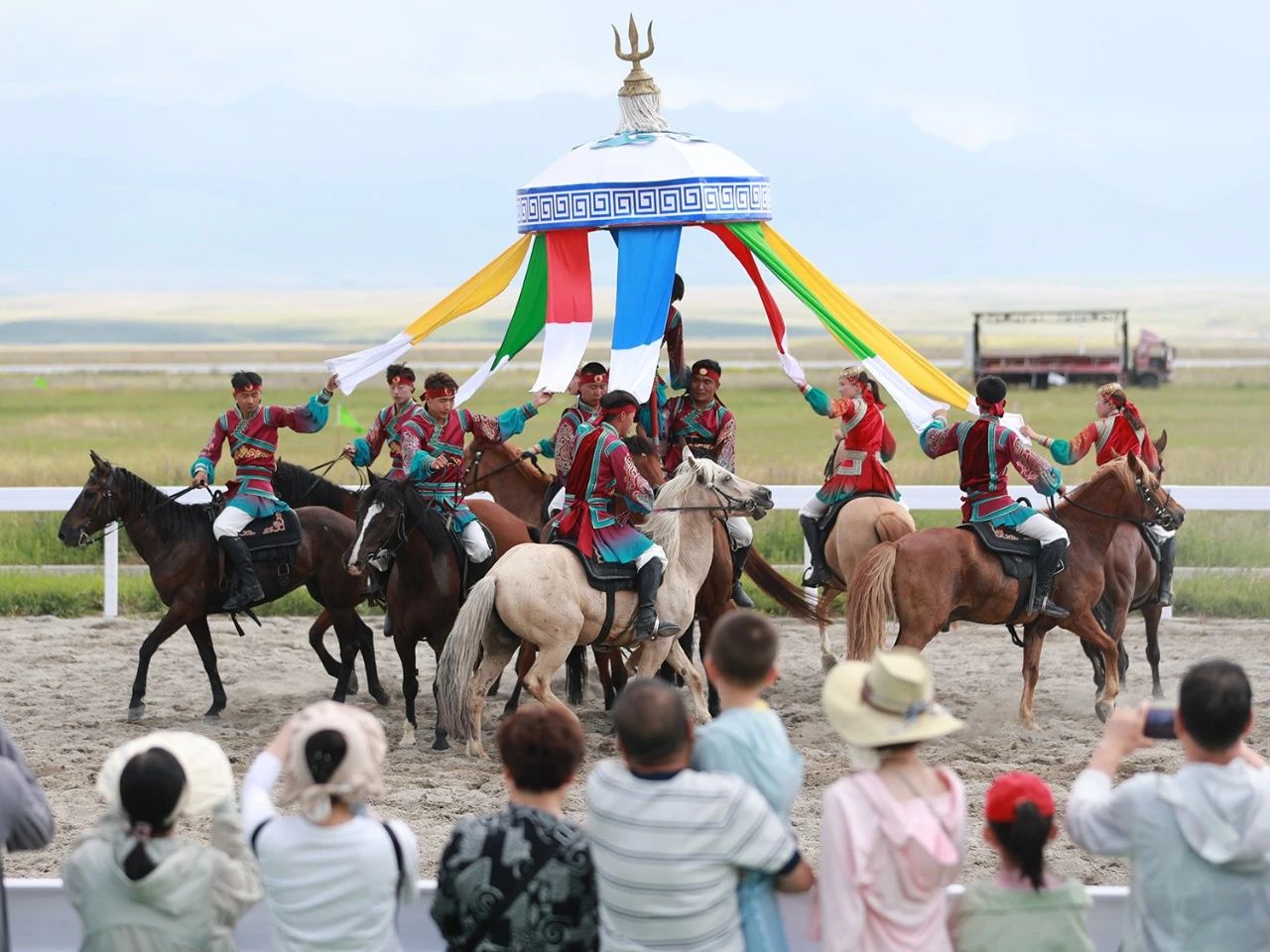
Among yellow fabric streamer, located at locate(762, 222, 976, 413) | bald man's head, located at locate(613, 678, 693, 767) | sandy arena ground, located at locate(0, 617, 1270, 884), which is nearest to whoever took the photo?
bald man's head, located at locate(613, 678, 693, 767)

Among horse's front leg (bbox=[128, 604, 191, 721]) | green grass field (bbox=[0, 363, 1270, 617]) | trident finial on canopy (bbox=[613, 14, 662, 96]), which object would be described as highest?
trident finial on canopy (bbox=[613, 14, 662, 96])

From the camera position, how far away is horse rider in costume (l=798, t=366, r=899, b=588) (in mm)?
10469

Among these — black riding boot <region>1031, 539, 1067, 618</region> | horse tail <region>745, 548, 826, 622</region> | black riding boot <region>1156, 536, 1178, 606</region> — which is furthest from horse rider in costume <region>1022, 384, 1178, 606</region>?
horse tail <region>745, 548, 826, 622</region>

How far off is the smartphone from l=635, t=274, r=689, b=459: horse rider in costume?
20.6 feet

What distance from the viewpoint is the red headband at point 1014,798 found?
12.3ft

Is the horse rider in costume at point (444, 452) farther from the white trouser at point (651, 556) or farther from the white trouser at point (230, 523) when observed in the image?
A: the white trouser at point (651, 556)

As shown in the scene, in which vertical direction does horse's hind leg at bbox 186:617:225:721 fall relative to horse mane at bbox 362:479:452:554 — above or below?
below

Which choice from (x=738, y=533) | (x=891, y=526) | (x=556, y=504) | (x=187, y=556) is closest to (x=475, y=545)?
(x=556, y=504)

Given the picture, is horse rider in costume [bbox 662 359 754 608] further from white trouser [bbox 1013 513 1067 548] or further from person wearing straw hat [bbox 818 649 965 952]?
person wearing straw hat [bbox 818 649 965 952]

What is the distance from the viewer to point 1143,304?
134500mm

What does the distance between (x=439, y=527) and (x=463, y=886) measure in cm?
564

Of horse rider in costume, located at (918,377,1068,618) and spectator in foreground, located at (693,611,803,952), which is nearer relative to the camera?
spectator in foreground, located at (693,611,803,952)

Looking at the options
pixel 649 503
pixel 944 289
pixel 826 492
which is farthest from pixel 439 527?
pixel 944 289

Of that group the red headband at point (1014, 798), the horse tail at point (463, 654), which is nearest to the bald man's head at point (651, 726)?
the red headband at point (1014, 798)
